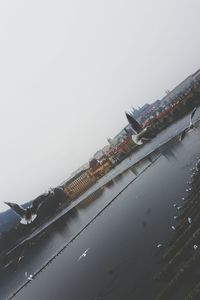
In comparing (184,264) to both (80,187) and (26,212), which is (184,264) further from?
(80,187)

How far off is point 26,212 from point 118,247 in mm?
26868

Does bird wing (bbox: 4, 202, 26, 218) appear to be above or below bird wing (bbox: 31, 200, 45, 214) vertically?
above

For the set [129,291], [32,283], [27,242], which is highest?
[27,242]

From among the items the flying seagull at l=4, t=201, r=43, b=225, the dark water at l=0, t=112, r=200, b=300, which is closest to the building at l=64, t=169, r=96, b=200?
the flying seagull at l=4, t=201, r=43, b=225

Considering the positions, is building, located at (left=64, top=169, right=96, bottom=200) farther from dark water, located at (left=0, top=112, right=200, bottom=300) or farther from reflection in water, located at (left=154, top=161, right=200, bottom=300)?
reflection in water, located at (left=154, top=161, right=200, bottom=300)

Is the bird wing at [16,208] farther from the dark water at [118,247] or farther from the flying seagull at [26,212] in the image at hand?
the dark water at [118,247]

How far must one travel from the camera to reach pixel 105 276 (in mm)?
15422

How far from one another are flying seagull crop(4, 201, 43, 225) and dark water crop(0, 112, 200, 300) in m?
7.31

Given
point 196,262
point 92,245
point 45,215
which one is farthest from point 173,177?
point 45,215

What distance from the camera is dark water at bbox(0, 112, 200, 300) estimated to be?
1391 cm

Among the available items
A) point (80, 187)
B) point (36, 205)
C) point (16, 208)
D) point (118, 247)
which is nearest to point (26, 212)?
point (16, 208)

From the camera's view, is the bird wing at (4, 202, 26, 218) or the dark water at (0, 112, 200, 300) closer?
the dark water at (0, 112, 200, 300)

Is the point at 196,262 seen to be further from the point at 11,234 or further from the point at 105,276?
the point at 11,234

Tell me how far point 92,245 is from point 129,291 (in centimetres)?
888
